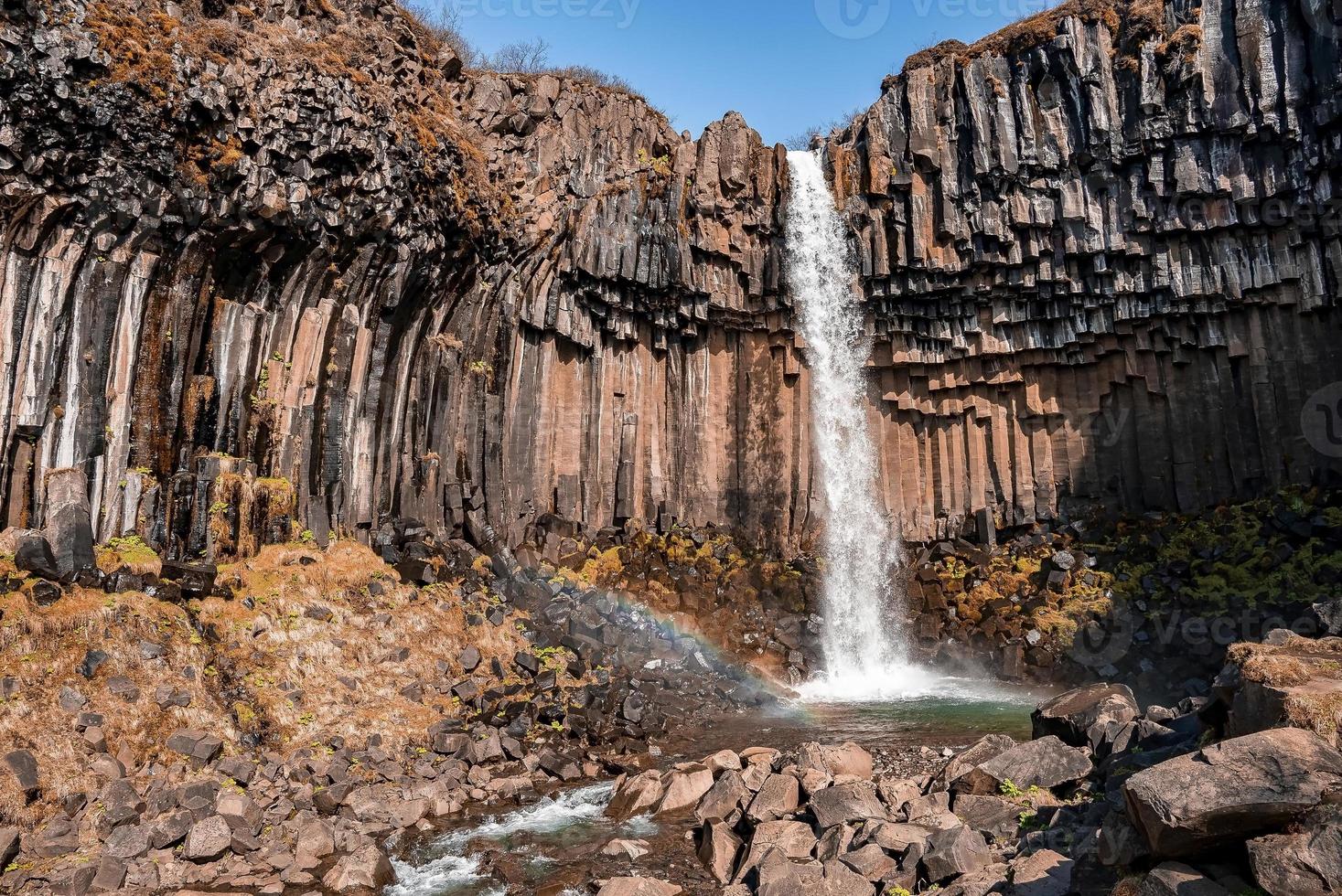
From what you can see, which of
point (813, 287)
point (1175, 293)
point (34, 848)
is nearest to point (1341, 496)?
point (1175, 293)

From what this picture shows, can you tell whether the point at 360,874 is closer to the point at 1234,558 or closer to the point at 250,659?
the point at 250,659

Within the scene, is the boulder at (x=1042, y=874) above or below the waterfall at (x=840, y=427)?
below

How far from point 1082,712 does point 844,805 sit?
362cm

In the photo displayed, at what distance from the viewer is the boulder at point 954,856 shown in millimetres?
8039

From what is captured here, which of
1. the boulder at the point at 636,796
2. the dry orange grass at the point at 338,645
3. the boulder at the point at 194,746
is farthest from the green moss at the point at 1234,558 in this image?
the boulder at the point at 194,746

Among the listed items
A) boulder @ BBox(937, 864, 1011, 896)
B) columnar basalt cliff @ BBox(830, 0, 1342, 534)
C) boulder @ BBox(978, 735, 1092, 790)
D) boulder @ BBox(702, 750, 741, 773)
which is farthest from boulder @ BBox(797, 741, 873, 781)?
columnar basalt cliff @ BBox(830, 0, 1342, 534)

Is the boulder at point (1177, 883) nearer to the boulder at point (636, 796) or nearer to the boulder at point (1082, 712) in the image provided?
the boulder at point (1082, 712)

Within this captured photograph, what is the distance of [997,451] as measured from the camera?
25.4 m

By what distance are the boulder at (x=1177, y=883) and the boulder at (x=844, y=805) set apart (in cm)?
380

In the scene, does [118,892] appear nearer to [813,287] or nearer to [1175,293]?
[813,287]

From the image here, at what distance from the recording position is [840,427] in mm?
26141

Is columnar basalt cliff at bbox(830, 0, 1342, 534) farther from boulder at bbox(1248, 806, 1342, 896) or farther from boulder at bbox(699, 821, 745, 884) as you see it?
boulder at bbox(1248, 806, 1342, 896)

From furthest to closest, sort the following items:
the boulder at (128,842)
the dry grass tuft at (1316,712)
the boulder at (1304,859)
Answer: the boulder at (128,842) → the dry grass tuft at (1316,712) → the boulder at (1304,859)

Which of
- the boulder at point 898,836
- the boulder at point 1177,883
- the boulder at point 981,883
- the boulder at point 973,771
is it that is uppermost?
the boulder at point 1177,883
